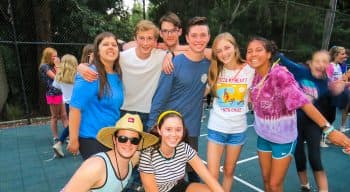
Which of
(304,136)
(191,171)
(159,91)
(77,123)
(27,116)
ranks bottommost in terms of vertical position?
(27,116)

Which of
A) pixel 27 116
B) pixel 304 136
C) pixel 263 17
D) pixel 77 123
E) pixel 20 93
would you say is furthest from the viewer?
pixel 263 17

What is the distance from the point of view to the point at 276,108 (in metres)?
3.06

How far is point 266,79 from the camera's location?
3.06 metres

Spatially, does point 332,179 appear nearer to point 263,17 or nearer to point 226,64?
point 226,64

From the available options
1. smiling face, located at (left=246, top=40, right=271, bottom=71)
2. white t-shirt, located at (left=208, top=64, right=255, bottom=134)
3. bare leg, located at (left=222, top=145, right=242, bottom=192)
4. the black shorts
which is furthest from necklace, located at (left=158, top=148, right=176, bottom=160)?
smiling face, located at (left=246, top=40, right=271, bottom=71)

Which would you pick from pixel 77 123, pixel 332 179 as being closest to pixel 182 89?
pixel 77 123

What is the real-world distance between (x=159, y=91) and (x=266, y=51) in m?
1.06

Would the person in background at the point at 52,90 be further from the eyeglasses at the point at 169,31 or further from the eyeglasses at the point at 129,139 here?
the eyeglasses at the point at 129,139

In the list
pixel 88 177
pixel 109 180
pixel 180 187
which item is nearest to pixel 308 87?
pixel 180 187

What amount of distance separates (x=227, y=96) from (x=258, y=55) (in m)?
0.48

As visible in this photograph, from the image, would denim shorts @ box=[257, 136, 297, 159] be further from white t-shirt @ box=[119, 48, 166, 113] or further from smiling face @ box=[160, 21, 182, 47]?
smiling face @ box=[160, 21, 182, 47]

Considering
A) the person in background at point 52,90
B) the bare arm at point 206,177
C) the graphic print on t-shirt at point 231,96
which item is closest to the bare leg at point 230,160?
the graphic print on t-shirt at point 231,96

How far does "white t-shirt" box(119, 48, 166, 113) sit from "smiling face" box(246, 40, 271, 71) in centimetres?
85

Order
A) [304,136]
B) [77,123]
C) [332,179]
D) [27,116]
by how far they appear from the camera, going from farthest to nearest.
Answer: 1. [27,116]
2. [332,179]
3. [304,136]
4. [77,123]
